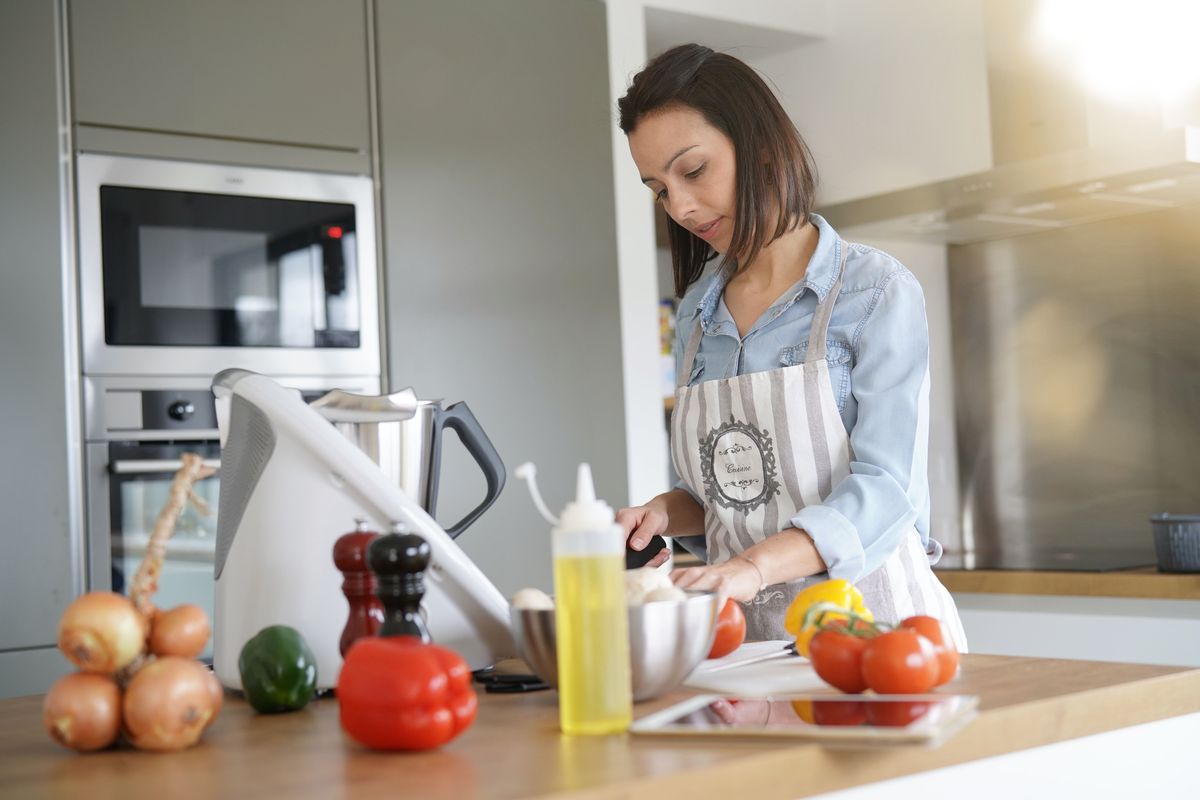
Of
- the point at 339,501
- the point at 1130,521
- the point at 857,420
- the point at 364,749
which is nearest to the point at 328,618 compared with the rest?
the point at 339,501

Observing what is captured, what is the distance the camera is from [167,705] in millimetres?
930

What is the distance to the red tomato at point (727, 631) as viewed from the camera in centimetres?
122

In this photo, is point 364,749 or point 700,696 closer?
point 364,749

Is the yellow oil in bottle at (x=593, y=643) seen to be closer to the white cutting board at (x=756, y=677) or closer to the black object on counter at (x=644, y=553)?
the white cutting board at (x=756, y=677)

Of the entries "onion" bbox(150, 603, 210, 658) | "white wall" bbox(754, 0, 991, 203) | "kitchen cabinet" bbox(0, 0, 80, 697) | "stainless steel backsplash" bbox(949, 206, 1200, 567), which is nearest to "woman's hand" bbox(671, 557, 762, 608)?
"onion" bbox(150, 603, 210, 658)

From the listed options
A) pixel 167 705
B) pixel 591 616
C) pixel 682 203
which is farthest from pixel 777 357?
pixel 167 705

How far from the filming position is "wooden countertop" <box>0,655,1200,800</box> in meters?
0.80

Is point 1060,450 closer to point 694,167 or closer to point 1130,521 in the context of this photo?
point 1130,521

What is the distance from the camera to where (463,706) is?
2.97 ft

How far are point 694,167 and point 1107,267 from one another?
6.68 feet

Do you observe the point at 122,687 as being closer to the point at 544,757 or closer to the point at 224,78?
the point at 544,757

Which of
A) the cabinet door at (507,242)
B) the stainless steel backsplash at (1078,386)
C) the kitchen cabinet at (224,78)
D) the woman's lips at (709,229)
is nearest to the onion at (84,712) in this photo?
the woman's lips at (709,229)

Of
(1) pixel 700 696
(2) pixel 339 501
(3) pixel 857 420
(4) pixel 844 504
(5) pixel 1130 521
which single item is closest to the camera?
(1) pixel 700 696

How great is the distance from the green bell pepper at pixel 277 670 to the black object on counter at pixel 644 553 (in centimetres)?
53
